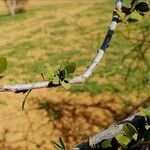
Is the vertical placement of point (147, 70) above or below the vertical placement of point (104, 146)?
below

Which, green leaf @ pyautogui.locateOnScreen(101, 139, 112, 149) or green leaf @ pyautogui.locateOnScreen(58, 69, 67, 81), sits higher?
green leaf @ pyautogui.locateOnScreen(58, 69, 67, 81)

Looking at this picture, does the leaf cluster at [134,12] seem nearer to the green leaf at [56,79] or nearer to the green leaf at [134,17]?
the green leaf at [134,17]

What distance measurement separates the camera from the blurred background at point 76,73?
602cm

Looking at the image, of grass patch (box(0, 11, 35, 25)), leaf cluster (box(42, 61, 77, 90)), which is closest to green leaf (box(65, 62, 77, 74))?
leaf cluster (box(42, 61, 77, 90))

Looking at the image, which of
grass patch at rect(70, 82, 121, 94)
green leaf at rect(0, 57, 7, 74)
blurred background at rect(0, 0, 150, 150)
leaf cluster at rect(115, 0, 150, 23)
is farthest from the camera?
grass patch at rect(70, 82, 121, 94)

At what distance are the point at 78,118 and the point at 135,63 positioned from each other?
2.24m

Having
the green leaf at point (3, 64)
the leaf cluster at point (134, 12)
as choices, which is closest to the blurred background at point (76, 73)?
the leaf cluster at point (134, 12)

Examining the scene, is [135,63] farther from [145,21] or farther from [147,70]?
[145,21]

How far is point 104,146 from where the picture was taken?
4.80 feet

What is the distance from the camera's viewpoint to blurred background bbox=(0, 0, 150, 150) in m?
6.02

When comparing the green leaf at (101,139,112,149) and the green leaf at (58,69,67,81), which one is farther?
the green leaf at (101,139,112,149)

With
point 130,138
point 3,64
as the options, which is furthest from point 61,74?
point 130,138

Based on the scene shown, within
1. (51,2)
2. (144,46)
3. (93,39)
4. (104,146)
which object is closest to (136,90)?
(144,46)

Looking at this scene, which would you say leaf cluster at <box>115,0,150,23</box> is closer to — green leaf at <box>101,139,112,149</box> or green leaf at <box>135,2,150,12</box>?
green leaf at <box>135,2,150,12</box>
